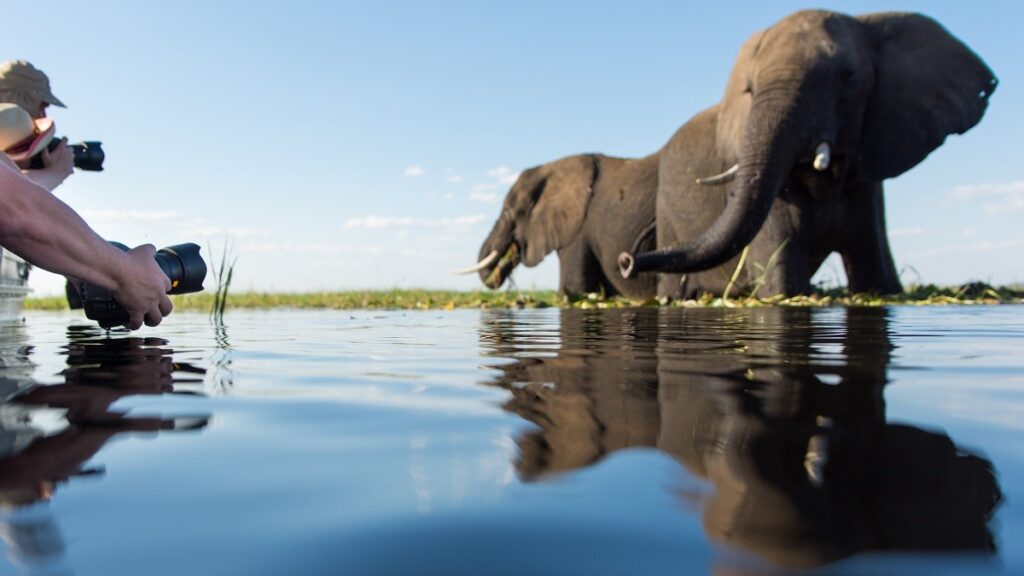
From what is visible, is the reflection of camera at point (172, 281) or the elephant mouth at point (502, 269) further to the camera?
the elephant mouth at point (502, 269)

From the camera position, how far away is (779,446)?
1.10 m

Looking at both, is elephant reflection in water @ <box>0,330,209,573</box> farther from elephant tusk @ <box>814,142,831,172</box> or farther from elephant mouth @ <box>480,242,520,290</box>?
elephant mouth @ <box>480,242,520,290</box>

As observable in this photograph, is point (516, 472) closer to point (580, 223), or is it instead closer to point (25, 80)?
point (25, 80)

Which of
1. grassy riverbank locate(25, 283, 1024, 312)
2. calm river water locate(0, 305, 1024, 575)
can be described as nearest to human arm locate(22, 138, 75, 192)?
calm river water locate(0, 305, 1024, 575)

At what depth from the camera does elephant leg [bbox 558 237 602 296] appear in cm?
1270

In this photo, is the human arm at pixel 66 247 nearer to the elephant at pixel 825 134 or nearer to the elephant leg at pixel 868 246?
the elephant at pixel 825 134

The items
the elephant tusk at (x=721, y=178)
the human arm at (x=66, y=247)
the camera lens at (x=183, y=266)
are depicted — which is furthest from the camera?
the elephant tusk at (x=721, y=178)

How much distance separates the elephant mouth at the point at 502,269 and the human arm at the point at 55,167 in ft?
31.2

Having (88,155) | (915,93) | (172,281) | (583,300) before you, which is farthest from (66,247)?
(583,300)

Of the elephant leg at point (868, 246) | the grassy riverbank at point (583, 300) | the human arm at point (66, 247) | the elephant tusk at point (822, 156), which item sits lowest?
the grassy riverbank at point (583, 300)

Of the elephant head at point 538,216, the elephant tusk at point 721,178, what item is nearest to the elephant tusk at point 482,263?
the elephant head at point 538,216

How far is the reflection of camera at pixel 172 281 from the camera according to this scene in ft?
9.72

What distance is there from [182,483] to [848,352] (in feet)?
7.10

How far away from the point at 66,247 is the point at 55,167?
2956 millimetres
